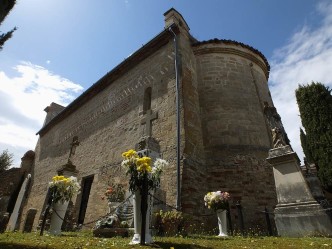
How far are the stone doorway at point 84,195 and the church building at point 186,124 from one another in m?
0.05

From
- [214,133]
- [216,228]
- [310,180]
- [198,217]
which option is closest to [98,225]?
[198,217]

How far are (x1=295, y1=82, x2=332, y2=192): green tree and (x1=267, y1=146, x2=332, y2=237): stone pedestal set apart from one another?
460 cm

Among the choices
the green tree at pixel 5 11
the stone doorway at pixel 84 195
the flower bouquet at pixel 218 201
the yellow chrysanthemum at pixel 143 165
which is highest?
the green tree at pixel 5 11

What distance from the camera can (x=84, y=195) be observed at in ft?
38.7

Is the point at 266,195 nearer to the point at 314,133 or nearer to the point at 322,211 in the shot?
the point at 322,211

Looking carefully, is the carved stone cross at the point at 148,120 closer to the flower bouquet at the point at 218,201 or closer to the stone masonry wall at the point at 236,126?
the stone masonry wall at the point at 236,126

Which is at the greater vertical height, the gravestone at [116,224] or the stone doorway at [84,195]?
the stone doorway at [84,195]

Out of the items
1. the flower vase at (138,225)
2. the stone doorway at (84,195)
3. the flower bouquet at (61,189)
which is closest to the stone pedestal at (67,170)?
the flower bouquet at (61,189)

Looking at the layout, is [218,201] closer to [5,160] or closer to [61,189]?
[61,189]

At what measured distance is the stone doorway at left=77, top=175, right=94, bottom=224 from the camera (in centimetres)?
1124

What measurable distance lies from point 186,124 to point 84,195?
6.68m

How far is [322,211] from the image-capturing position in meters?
5.27

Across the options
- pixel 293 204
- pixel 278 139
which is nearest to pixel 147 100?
pixel 278 139

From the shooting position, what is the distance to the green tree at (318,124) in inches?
382
